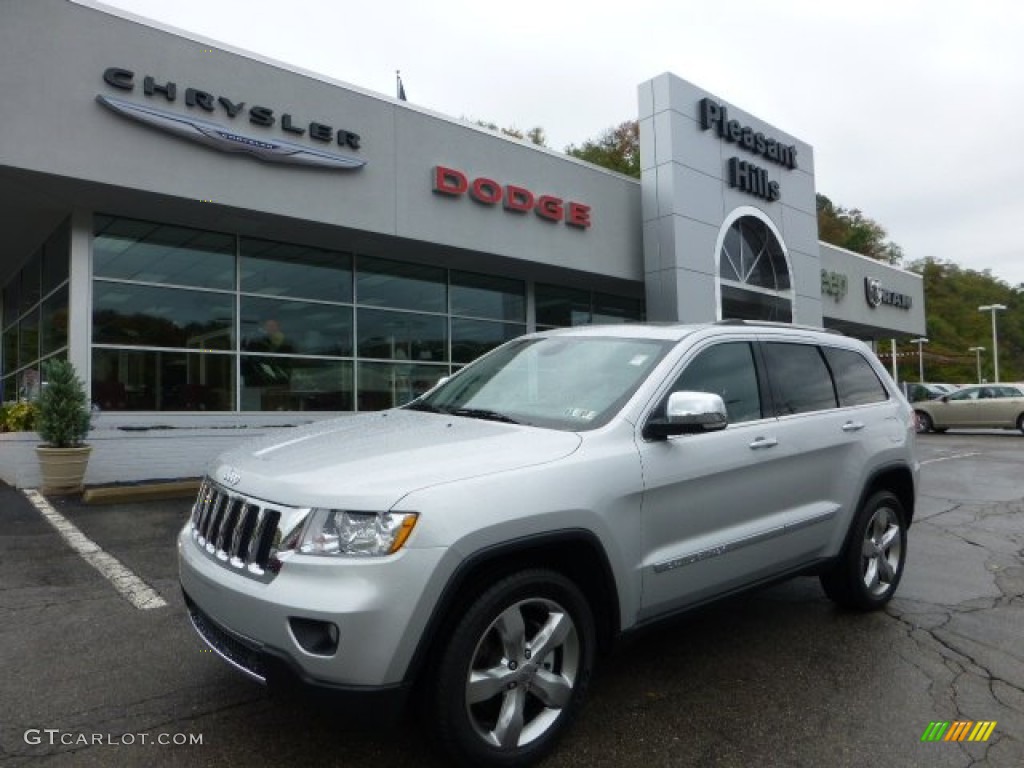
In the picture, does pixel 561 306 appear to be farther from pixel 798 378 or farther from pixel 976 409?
pixel 976 409

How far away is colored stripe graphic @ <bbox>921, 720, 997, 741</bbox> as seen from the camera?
2945 mm

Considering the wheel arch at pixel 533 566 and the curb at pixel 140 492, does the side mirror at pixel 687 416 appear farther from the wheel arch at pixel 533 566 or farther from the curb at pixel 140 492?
the curb at pixel 140 492

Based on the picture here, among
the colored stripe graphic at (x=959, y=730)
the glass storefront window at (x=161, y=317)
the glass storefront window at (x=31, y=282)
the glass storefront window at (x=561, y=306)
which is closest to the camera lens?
the colored stripe graphic at (x=959, y=730)

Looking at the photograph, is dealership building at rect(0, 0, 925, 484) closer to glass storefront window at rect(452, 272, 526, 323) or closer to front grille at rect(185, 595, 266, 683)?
glass storefront window at rect(452, 272, 526, 323)

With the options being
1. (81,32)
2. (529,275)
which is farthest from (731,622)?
(529,275)

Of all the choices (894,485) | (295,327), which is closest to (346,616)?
(894,485)

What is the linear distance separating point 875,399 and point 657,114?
38.7 feet

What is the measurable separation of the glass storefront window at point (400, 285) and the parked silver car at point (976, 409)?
1628 cm

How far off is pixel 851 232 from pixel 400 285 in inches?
2254

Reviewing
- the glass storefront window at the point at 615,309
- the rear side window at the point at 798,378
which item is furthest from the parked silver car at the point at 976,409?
the rear side window at the point at 798,378

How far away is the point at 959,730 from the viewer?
9.87ft

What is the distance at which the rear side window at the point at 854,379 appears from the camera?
176 inches

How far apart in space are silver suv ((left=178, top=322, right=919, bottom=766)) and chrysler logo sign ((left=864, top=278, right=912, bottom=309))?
2312 cm

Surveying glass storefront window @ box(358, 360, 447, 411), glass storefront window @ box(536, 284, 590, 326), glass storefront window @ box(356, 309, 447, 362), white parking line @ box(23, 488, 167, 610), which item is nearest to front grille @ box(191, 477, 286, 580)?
white parking line @ box(23, 488, 167, 610)
